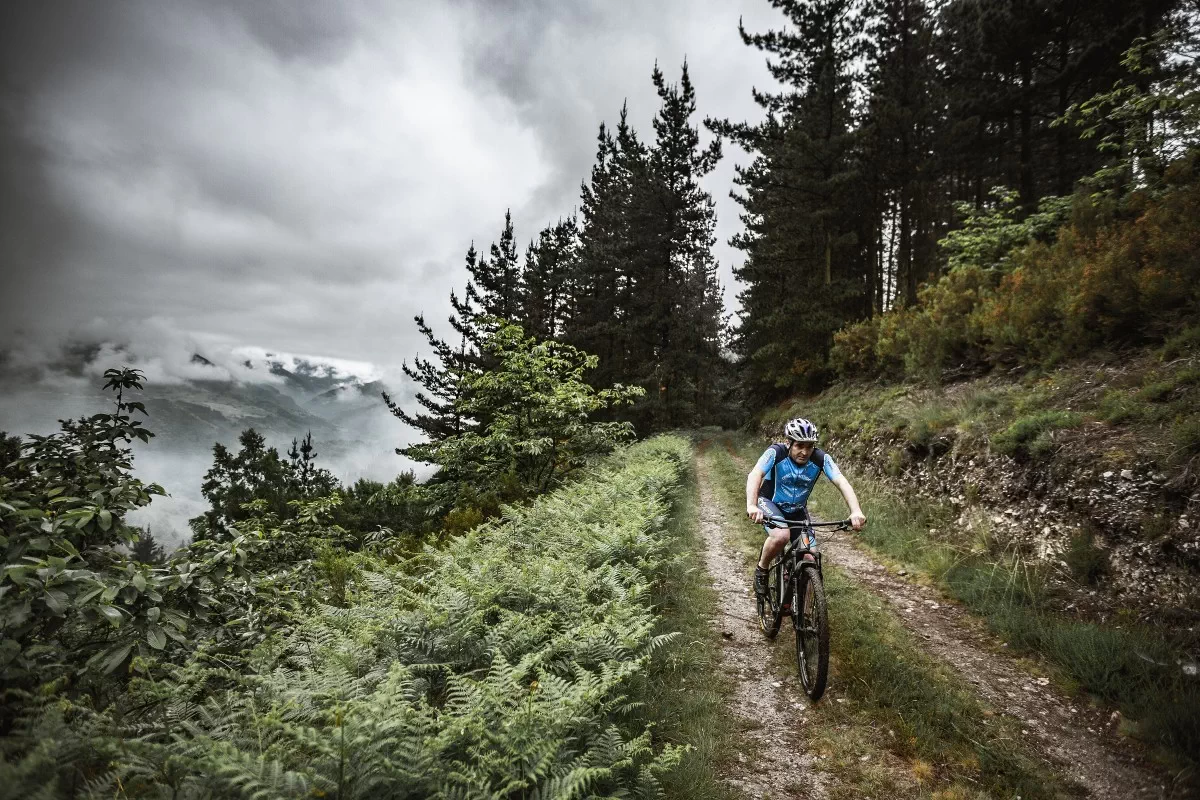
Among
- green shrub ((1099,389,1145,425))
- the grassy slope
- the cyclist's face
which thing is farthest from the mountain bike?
green shrub ((1099,389,1145,425))

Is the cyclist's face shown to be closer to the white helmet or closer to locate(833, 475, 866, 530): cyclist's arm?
the white helmet

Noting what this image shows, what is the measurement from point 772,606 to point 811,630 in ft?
2.89

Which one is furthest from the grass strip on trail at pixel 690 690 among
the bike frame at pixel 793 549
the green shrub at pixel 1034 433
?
the green shrub at pixel 1034 433

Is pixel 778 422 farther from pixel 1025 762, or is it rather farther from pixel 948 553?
pixel 1025 762

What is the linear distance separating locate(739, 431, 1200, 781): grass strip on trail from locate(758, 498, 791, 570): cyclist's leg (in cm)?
266

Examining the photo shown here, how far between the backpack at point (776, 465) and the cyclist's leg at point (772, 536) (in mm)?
95

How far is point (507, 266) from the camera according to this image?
26688mm

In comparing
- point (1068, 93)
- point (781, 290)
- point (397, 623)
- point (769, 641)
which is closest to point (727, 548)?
point (769, 641)

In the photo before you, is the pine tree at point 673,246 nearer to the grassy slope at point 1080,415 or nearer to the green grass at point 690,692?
the grassy slope at point 1080,415

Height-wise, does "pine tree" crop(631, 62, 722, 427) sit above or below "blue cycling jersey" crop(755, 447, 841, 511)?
above

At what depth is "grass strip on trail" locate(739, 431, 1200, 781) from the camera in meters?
3.57

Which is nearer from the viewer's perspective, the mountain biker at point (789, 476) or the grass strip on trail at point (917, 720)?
the grass strip on trail at point (917, 720)

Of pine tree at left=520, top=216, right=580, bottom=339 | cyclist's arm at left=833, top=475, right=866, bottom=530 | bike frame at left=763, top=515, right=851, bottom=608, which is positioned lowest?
bike frame at left=763, top=515, right=851, bottom=608

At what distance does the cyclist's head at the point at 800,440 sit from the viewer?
15.8ft
